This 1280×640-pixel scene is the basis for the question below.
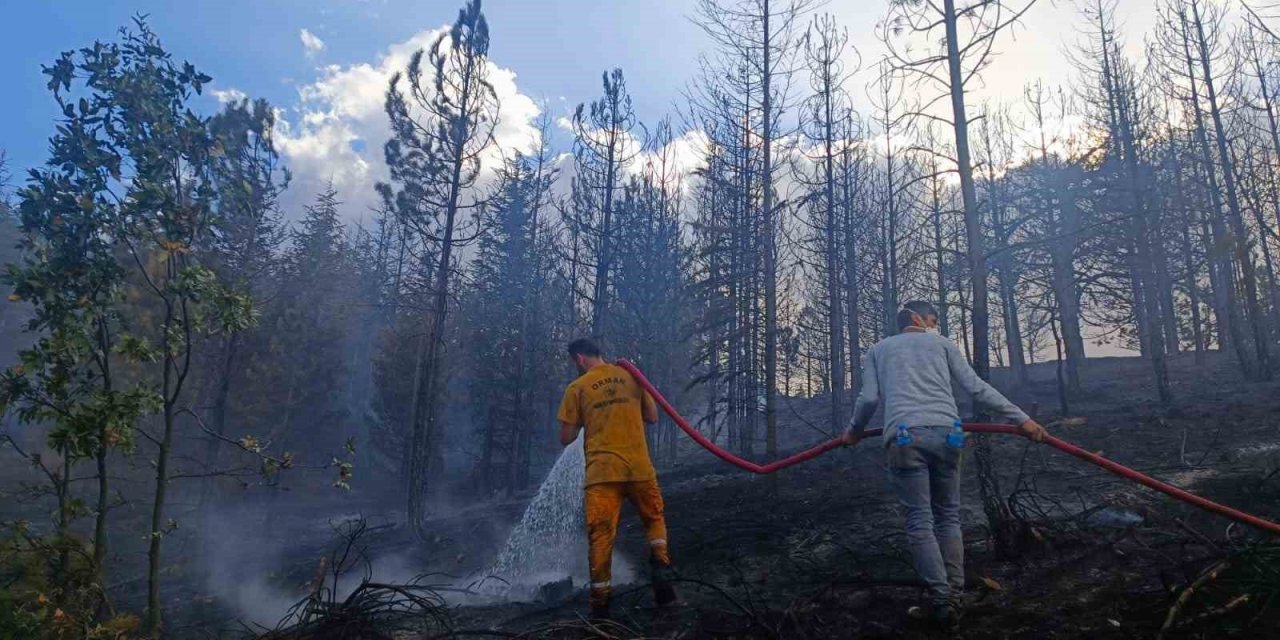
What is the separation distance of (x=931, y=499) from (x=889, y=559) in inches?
72.7

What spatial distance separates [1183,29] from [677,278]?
49.1ft

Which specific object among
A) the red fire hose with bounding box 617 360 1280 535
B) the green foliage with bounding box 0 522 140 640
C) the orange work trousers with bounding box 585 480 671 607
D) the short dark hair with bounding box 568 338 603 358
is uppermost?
the short dark hair with bounding box 568 338 603 358

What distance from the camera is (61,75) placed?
5.69 metres

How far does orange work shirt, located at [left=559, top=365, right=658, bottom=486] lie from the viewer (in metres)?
5.00

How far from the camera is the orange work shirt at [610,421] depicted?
5.00 metres

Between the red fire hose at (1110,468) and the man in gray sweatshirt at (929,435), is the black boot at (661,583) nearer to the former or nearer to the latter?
the red fire hose at (1110,468)

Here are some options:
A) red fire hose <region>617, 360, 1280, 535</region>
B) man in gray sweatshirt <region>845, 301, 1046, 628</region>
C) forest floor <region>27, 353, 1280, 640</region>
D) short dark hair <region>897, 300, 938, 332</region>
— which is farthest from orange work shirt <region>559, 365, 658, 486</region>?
short dark hair <region>897, 300, 938, 332</region>

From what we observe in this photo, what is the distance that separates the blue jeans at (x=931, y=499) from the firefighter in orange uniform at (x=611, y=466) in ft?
5.41

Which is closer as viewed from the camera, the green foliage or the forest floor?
the forest floor

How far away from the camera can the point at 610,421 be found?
5148 mm

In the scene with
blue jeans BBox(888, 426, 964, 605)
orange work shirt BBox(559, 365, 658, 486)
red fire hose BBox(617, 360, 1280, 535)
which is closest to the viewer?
red fire hose BBox(617, 360, 1280, 535)

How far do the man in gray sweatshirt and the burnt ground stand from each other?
0.92ft

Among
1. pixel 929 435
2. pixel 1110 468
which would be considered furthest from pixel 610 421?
pixel 1110 468

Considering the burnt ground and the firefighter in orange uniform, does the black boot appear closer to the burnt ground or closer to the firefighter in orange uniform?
the firefighter in orange uniform
